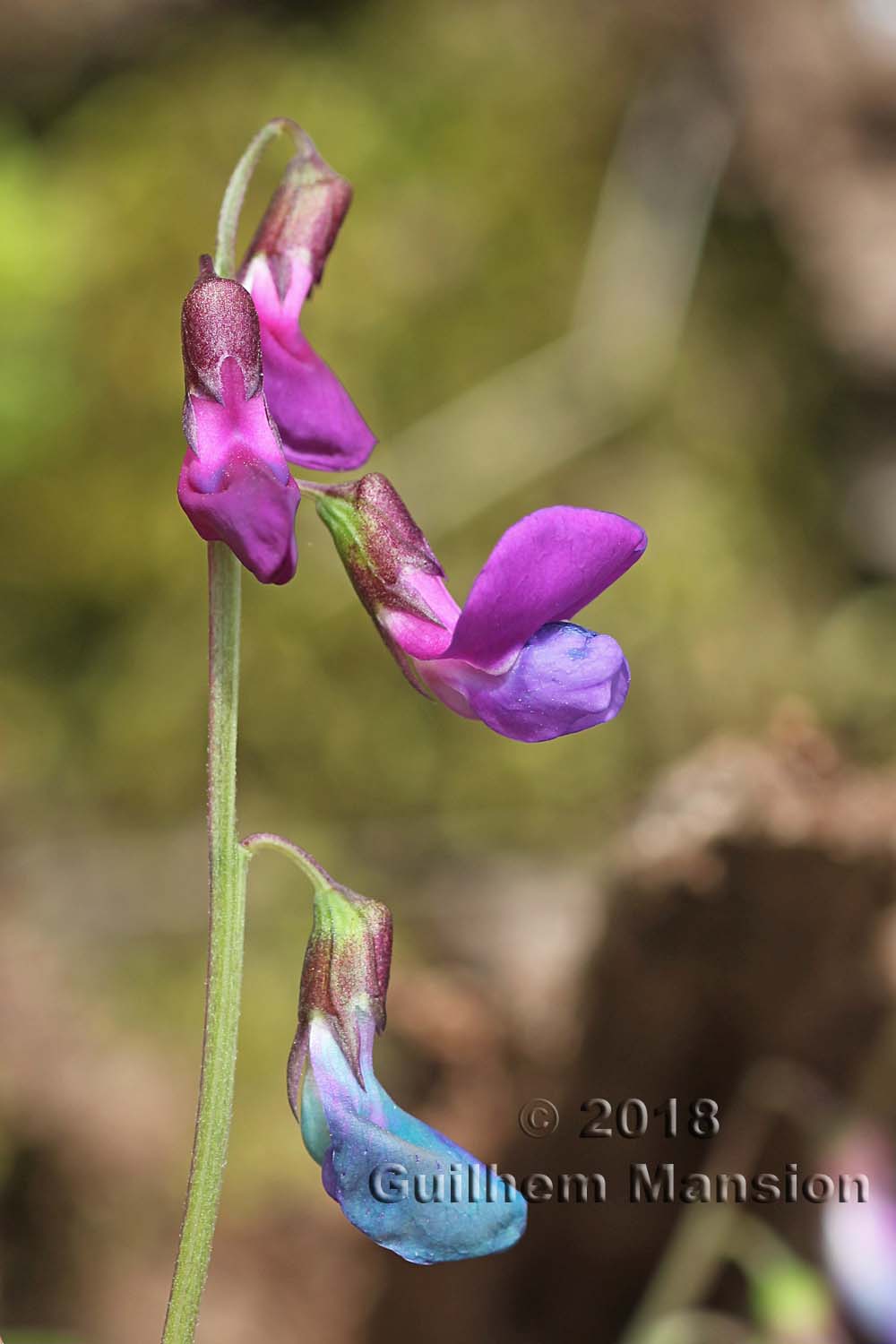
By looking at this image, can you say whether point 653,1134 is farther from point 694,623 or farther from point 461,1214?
point 694,623

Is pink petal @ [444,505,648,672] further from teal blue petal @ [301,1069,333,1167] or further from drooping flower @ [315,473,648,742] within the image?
teal blue petal @ [301,1069,333,1167]

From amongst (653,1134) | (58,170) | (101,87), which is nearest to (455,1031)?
(653,1134)

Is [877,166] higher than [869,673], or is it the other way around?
[877,166]

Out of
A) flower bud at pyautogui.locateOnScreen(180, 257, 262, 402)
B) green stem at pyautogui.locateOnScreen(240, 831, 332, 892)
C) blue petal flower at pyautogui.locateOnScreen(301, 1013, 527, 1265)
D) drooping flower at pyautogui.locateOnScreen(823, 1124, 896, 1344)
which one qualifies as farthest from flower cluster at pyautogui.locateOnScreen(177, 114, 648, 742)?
drooping flower at pyautogui.locateOnScreen(823, 1124, 896, 1344)

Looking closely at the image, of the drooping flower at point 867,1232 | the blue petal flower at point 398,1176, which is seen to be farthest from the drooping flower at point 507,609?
the drooping flower at point 867,1232

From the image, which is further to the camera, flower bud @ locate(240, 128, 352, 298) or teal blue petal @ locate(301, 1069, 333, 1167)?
flower bud @ locate(240, 128, 352, 298)
